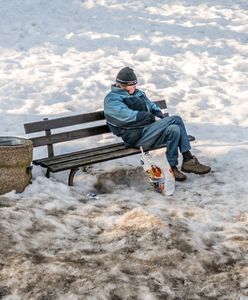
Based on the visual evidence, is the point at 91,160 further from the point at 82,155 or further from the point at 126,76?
the point at 126,76

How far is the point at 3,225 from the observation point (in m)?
5.39

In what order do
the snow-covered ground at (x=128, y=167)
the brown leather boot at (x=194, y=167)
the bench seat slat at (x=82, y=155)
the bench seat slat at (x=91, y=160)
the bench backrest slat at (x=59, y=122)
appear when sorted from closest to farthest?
the snow-covered ground at (x=128, y=167) < the bench seat slat at (x=91, y=160) < the bench seat slat at (x=82, y=155) < the bench backrest slat at (x=59, y=122) < the brown leather boot at (x=194, y=167)

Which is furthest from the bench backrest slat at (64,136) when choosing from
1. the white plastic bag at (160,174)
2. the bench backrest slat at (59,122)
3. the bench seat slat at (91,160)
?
the white plastic bag at (160,174)

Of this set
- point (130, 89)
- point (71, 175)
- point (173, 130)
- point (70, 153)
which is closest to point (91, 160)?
point (71, 175)

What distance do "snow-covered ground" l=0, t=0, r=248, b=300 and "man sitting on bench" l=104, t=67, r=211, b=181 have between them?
322mm

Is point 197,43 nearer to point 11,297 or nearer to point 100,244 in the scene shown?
point 100,244

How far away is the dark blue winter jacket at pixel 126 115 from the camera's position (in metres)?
7.48

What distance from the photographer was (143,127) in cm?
762

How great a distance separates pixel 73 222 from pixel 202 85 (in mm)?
6295

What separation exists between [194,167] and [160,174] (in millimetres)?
825

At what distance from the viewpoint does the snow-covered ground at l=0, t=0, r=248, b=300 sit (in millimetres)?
4512

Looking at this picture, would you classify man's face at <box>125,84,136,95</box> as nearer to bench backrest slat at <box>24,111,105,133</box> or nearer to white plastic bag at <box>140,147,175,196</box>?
bench backrest slat at <box>24,111,105,133</box>

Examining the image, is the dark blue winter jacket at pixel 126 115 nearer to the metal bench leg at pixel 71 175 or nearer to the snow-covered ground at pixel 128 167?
the snow-covered ground at pixel 128 167

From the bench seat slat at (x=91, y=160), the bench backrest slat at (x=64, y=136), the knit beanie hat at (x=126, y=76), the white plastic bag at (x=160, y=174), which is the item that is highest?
the knit beanie hat at (x=126, y=76)
